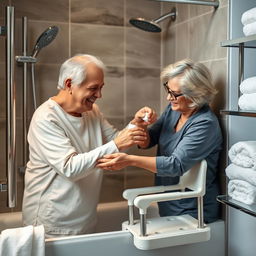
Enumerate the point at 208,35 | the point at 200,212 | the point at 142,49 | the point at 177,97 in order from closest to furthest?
the point at 200,212
the point at 177,97
the point at 208,35
the point at 142,49

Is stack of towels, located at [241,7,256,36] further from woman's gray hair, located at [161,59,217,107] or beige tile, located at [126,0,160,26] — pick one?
beige tile, located at [126,0,160,26]

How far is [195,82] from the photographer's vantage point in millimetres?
1695

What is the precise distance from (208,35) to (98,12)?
713mm

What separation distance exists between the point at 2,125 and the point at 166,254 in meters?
1.13

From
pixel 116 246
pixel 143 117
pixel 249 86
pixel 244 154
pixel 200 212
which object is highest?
pixel 249 86

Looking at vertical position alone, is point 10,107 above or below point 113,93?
below

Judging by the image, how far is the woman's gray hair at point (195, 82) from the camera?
66.5 inches

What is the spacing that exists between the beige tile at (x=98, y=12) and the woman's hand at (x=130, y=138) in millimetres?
865

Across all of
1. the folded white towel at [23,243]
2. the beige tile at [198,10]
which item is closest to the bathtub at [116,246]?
the folded white towel at [23,243]

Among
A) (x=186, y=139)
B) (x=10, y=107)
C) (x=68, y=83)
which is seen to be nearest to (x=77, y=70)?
(x=68, y=83)

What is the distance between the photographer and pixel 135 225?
1.64 metres

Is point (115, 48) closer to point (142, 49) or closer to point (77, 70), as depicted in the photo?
point (142, 49)

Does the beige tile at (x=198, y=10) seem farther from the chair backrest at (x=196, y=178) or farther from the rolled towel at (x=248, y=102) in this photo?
the chair backrest at (x=196, y=178)

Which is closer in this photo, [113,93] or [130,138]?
→ [130,138]
